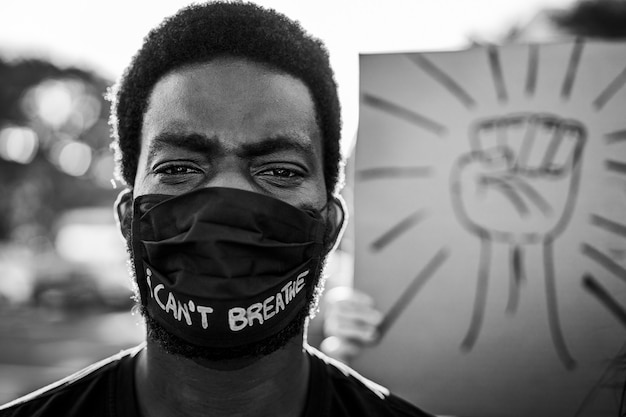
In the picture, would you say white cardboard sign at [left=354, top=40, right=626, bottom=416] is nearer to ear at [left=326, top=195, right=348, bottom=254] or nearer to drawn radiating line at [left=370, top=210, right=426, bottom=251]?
drawn radiating line at [left=370, top=210, right=426, bottom=251]

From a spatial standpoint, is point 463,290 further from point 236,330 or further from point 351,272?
point 236,330

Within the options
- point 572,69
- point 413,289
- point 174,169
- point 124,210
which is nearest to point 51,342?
point 413,289

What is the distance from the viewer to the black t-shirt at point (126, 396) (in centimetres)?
198

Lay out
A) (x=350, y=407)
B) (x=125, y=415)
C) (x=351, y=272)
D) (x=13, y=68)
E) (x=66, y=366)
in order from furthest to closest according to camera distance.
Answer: (x=13, y=68)
(x=66, y=366)
(x=351, y=272)
(x=350, y=407)
(x=125, y=415)

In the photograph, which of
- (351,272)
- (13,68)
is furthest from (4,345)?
(13,68)

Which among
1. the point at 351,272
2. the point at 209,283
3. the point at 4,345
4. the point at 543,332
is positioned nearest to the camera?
the point at 209,283

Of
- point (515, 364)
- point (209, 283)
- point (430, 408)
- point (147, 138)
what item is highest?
point (147, 138)

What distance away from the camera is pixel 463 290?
8.67ft

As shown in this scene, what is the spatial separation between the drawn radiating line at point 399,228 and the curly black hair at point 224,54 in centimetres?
46

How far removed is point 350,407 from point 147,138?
106 cm

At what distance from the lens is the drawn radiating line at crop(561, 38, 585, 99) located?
102 inches

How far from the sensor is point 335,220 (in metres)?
2.23

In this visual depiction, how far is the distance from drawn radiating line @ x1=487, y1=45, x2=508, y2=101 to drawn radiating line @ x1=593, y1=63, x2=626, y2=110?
0.34m

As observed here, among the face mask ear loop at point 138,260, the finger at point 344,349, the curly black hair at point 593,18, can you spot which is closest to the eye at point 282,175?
the face mask ear loop at point 138,260
